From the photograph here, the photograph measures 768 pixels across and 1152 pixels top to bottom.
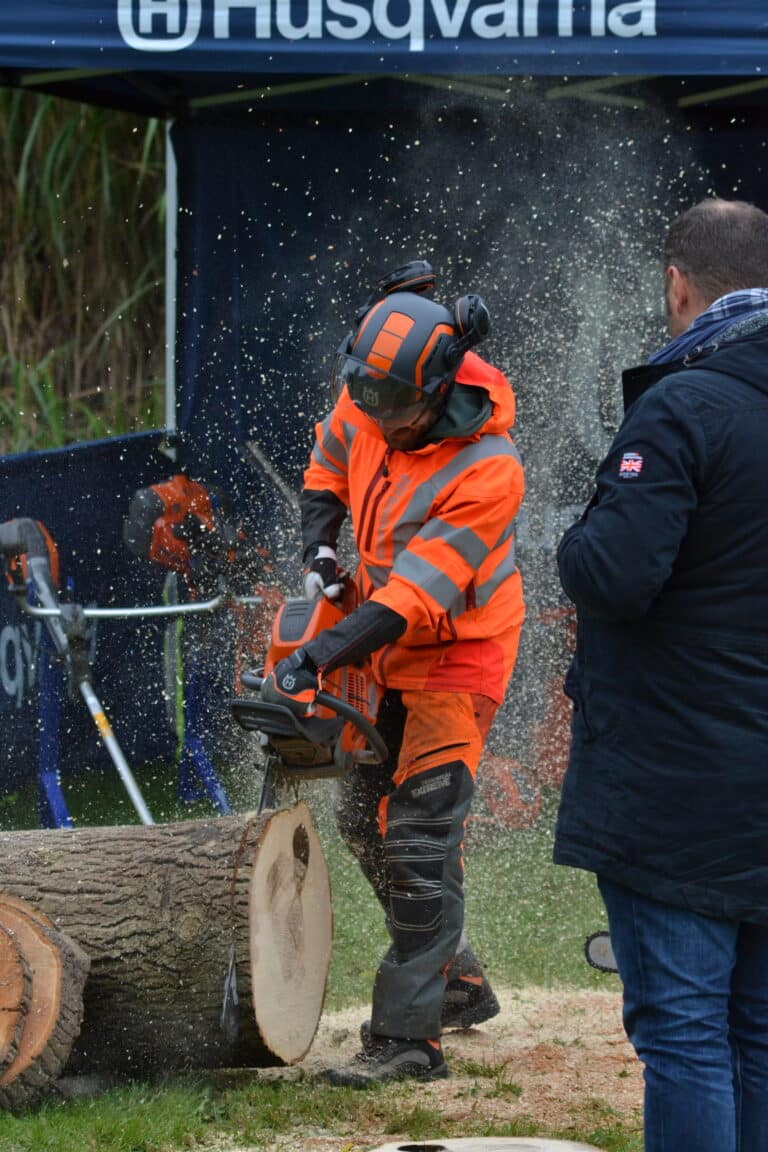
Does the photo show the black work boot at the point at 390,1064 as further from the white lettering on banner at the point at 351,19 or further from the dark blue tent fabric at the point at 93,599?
the white lettering on banner at the point at 351,19

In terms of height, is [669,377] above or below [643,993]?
above

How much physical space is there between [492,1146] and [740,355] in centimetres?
160

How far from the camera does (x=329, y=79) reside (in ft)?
21.1

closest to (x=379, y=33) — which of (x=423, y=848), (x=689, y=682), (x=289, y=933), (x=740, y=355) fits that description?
(x=423, y=848)

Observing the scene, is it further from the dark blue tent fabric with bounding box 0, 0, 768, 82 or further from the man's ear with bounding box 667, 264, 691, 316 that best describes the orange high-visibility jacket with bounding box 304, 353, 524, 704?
the dark blue tent fabric with bounding box 0, 0, 768, 82

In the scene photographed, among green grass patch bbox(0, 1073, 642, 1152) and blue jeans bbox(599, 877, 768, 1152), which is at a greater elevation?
blue jeans bbox(599, 877, 768, 1152)

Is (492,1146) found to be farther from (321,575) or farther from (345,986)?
(345,986)

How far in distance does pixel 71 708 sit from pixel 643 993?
4238 mm

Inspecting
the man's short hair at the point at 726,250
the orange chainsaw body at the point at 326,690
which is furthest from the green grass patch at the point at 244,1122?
the man's short hair at the point at 726,250

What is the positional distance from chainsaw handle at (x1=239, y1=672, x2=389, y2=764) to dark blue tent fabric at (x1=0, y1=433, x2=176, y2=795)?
2491 mm

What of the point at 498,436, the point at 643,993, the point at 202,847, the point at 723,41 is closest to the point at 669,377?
the point at 643,993

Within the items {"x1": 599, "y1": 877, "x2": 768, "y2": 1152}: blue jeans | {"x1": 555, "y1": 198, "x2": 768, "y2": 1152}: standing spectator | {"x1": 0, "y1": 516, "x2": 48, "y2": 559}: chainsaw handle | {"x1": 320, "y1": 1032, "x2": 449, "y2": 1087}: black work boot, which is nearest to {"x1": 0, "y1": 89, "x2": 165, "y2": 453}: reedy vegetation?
{"x1": 0, "y1": 516, "x2": 48, "y2": 559}: chainsaw handle

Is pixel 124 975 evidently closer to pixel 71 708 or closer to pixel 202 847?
pixel 202 847

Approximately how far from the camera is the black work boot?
12.0 ft
